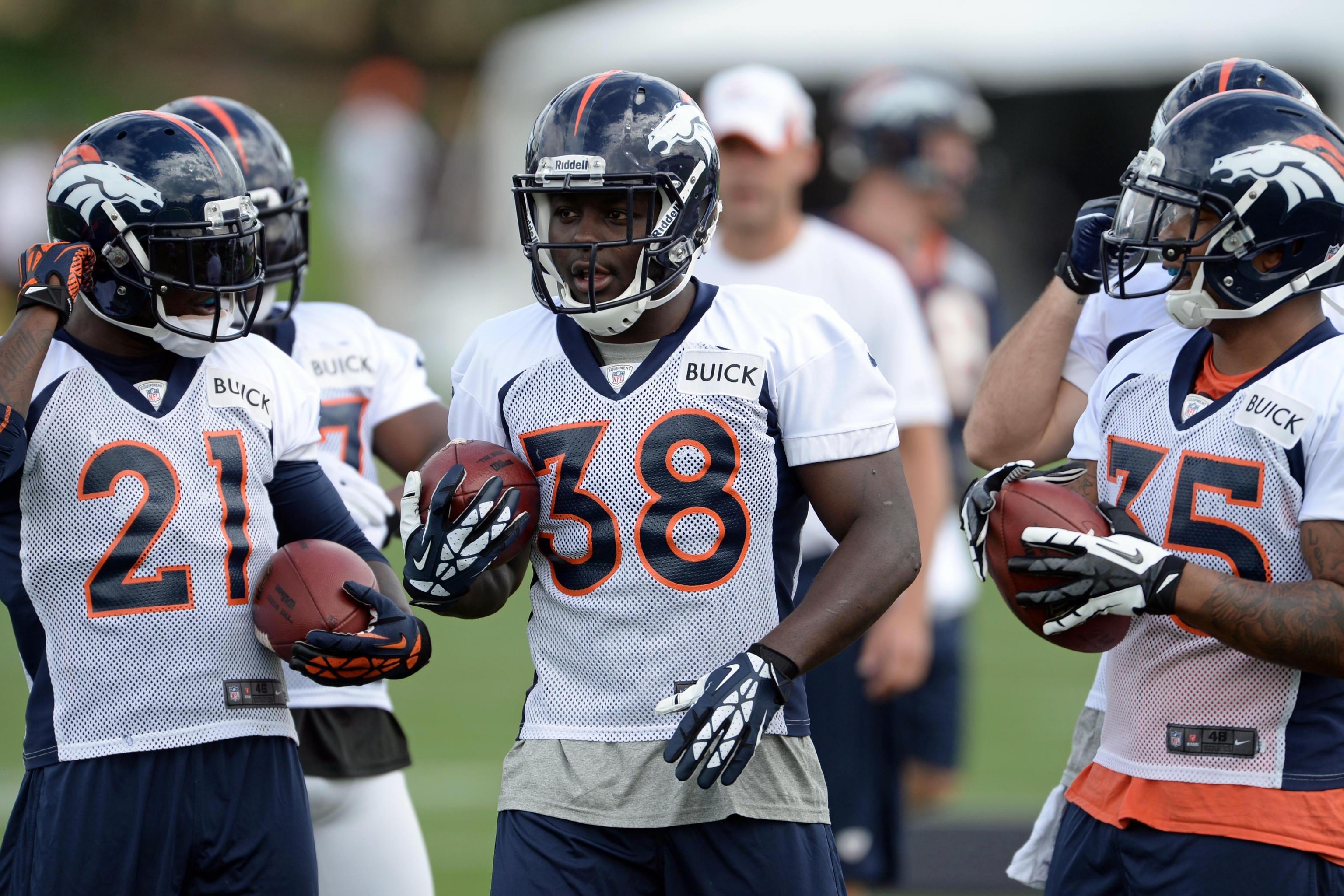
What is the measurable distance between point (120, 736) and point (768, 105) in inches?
133

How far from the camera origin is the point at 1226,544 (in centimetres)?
306

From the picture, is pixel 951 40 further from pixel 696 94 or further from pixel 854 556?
pixel 854 556

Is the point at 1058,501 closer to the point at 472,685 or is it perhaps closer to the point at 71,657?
the point at 71,657

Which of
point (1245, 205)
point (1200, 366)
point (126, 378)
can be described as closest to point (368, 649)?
point (126, 378)

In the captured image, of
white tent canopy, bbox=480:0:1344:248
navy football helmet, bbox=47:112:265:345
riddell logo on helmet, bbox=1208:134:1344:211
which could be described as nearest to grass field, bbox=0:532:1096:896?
navy football helmet, bbox=47:112:265:345

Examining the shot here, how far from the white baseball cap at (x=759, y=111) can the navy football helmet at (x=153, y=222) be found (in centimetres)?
262

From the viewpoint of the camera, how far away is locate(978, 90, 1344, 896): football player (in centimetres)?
293

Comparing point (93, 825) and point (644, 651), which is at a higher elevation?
point (644, 651)

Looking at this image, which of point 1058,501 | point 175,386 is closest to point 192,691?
point 175,386

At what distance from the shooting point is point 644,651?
10.5 feet

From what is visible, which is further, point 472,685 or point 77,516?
point 472,685

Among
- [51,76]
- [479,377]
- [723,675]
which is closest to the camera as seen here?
[723,675]

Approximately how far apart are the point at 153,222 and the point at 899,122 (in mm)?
4239

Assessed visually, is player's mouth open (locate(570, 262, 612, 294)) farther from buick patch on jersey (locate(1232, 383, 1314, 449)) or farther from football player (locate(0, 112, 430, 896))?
buick patch on jersey (locate(1232, 383, 1314, 449))
